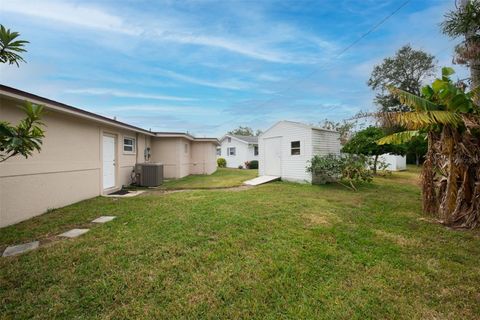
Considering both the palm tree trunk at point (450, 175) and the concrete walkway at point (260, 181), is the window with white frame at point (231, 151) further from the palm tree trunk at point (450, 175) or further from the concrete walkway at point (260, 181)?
the palm tree trunk at point (450, 175)

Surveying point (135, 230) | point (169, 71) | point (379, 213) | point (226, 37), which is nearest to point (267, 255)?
point (135, 230)

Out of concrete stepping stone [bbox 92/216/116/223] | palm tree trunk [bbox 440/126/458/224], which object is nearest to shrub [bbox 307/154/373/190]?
palm tree trunk [bbox 440/126/458/224]

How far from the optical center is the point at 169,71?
14.1 metres

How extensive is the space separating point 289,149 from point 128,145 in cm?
852

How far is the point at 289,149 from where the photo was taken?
12852mm

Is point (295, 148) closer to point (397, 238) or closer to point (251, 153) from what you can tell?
point (397, 238)

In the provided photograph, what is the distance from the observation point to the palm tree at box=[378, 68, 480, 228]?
5.58 metres

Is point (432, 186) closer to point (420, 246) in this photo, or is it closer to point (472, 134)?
point (472, 134)

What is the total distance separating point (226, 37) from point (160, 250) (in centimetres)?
1107

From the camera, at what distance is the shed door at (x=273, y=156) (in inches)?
531

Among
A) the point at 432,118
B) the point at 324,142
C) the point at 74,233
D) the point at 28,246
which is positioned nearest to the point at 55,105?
the point at 74,233

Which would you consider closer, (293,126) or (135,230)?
(135,230)

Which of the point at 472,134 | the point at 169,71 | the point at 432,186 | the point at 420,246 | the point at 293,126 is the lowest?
the point at 420,246

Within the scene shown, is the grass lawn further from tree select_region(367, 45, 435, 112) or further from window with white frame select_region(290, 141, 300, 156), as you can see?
tree select_region(367, 45, 435, 112)
